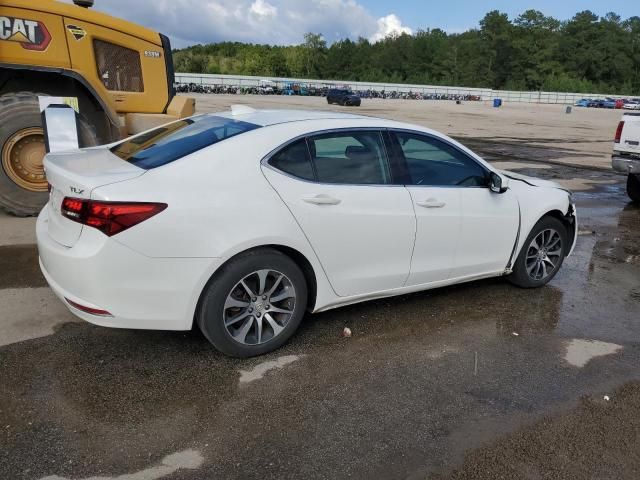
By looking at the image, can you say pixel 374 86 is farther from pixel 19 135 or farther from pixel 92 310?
pixel 92 310

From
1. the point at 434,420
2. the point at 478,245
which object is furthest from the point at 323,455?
the point at 478,245

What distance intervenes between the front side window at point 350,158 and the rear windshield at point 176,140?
492 millimetres

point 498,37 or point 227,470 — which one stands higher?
point 498,37

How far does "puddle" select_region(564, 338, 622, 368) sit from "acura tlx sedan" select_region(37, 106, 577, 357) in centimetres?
93

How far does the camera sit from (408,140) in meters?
4.32

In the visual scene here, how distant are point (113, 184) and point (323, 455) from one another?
75.1 inches

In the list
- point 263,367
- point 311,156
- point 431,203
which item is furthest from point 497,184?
point 263,367

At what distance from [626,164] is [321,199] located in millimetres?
7367

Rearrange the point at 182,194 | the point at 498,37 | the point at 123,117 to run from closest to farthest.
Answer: the point at 182,194 < the point at 123,117 < the point at 498,37

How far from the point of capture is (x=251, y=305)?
3.60 m

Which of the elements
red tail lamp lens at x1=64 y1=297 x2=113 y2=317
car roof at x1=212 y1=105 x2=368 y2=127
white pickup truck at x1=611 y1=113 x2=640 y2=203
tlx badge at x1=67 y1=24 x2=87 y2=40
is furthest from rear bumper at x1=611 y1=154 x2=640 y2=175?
red tail lamp lens at x1=64 y1=297 x2=113 y2=317

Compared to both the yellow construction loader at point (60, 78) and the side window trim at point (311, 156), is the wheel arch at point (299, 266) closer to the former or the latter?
the side window trim at point (311, 156)

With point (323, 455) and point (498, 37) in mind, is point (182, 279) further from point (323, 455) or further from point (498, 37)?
point (498, 37)

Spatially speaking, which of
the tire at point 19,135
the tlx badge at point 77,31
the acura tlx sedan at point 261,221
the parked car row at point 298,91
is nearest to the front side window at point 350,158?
the acura tlx sedan at point 261,221
